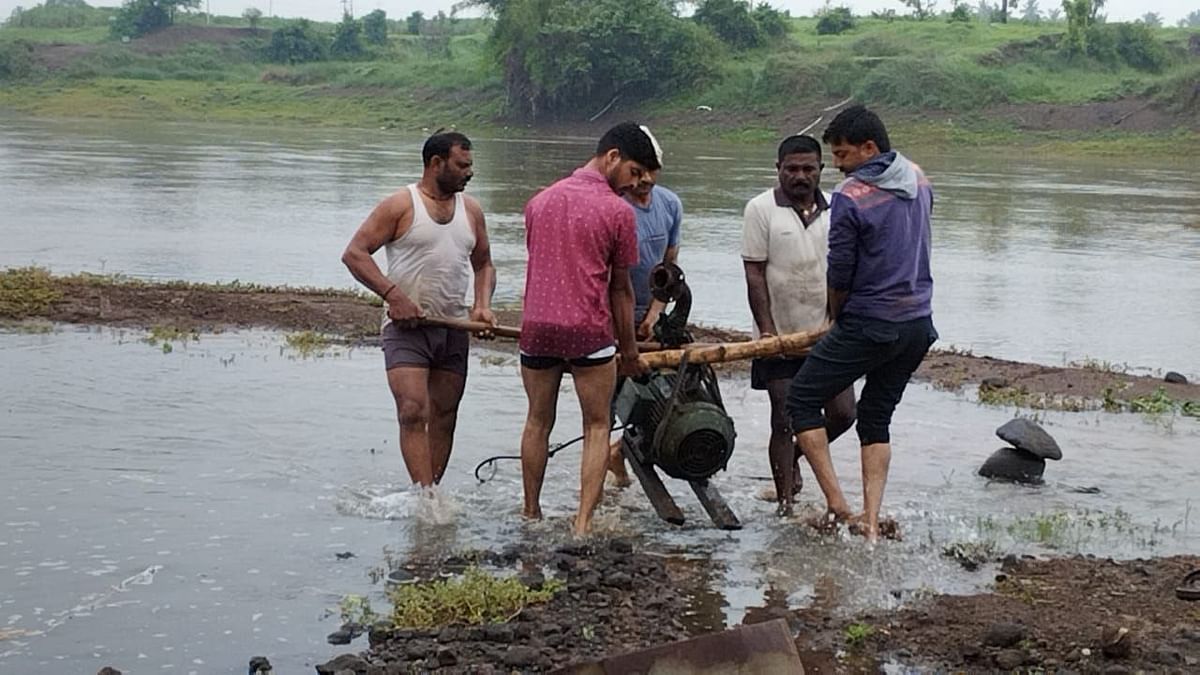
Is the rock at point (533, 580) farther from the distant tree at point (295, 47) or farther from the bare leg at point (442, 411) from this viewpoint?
the distant tree at point (295, 47)

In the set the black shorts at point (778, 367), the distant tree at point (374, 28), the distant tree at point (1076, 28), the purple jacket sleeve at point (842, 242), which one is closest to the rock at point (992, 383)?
the black shorts at point (778, 367)

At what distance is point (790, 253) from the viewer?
7527 mm

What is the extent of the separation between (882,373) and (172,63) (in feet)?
273

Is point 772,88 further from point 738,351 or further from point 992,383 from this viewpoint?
point 738,351

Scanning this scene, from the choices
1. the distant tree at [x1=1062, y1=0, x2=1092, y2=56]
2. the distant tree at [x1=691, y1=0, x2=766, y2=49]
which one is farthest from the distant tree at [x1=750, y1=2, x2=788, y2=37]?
the distant tree at [x1=1062, y1=0, x2=1092, y2=56]

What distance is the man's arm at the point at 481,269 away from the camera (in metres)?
7.67

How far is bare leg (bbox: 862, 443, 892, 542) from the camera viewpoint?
7.06 m

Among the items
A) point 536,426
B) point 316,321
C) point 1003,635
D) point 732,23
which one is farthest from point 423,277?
point 732,23

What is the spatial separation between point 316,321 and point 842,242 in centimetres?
724

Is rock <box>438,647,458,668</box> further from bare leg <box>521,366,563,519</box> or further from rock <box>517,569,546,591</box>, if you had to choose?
bare leg <box>521,366,563,519</box>

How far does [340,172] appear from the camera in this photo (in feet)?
113

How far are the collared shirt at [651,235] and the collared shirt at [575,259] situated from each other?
89 cm

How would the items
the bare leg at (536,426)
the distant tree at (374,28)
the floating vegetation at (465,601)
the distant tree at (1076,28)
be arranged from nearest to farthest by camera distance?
the floating vegetation at (465,601)
the bare leg at (536,426)
the distant tree at (1076,28)
the distant tree at (374,28)

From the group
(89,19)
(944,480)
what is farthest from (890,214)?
(89,19)
